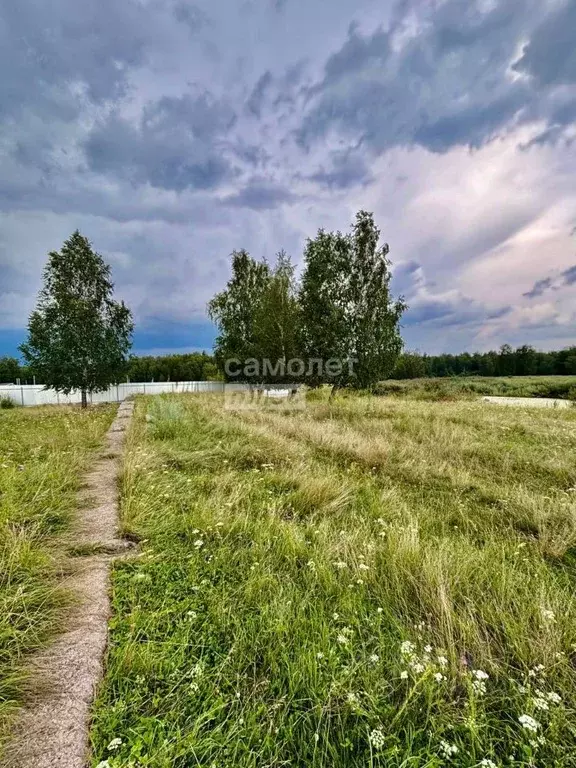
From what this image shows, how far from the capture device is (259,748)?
1.23m

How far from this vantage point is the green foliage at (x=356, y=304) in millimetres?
12688

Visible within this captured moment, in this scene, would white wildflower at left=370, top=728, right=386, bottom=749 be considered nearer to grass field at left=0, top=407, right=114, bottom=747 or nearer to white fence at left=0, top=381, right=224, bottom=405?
grass field at left=0, top=407, right=114, bottom=747

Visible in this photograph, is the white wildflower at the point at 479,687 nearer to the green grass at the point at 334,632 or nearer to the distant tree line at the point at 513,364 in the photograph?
the green grass at the point at 334,632

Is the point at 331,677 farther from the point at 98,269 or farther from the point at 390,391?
the point at 390,391

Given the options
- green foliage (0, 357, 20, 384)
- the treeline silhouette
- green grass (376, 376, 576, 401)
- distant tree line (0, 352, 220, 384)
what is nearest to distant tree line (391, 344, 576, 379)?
the treeline silhouette

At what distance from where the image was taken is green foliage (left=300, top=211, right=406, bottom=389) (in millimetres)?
12688

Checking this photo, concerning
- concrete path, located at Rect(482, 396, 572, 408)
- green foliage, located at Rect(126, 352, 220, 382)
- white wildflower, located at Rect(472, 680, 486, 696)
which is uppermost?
green foliage, located at Rect(126, 352, 220, 382)

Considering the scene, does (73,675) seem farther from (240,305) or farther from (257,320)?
(240,305)

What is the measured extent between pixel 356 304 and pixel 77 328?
1285cm

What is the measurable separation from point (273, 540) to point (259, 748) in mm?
1540

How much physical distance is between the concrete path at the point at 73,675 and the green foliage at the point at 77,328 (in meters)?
15.4

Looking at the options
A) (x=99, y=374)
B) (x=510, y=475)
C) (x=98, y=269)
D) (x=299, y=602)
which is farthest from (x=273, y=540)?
(x=98, y=269)

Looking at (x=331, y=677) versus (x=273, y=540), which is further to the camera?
(x=273, y=540)

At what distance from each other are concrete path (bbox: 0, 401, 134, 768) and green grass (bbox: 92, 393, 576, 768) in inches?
2.9
